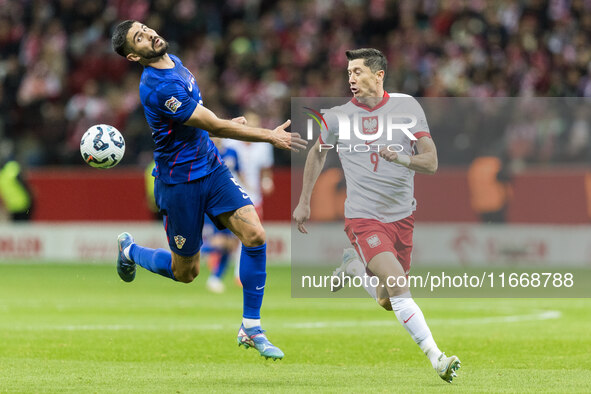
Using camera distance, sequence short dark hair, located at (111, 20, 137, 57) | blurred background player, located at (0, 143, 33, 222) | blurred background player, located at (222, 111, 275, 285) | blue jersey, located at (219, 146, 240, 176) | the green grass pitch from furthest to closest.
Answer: blurred background player, located at (0, 143, 33, 222), blurred background player, located at (222, 111, 275, 285), blue jersey, located at (219, 146, 240, 176), short dark hair, located at (111, 20, 137, 57), the green grass pitch

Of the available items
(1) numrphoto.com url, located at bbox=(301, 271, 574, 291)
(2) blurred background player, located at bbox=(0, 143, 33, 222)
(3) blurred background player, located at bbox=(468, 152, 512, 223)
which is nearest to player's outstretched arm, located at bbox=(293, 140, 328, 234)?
(1) numrphoto.com url, located at bbox=(301, 271, 574, 291)

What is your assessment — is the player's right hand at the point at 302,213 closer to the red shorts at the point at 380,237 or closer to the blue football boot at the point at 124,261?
the red shorts at the point at 380,237

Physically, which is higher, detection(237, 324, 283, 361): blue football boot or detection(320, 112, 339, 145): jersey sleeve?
detection(320, 112, 339, 145): jersey sleeve

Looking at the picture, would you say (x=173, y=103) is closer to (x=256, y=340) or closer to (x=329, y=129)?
(x=329, y=129)

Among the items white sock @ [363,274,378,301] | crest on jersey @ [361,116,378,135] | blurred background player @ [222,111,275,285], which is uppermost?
crest on jersey @ [361,116,378,135]

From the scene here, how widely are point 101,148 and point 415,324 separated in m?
3.13

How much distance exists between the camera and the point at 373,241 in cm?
880

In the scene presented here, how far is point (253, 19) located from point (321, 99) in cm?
497

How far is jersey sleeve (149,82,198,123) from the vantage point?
884cm

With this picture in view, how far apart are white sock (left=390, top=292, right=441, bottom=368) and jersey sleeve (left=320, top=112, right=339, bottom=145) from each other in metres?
1.47

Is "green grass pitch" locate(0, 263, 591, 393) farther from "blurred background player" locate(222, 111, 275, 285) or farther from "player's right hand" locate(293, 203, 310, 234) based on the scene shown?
"blurred background player" locate(222, 111, 275, 285)

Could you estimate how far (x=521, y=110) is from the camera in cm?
2031

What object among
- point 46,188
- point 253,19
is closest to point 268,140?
point 46,188

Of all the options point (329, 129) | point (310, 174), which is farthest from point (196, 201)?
point (329, 129)
